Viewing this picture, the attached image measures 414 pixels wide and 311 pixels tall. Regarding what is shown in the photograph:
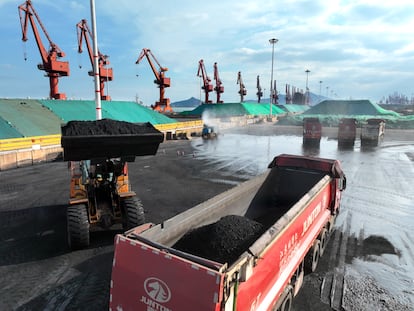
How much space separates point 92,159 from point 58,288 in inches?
115

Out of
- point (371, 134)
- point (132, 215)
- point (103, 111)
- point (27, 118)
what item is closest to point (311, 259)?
point (132, 215)

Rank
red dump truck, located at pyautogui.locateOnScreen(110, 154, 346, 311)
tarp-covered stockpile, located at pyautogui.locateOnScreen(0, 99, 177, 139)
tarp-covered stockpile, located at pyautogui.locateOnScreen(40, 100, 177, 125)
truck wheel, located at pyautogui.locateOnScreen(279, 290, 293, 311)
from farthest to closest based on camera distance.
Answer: tarp-covered stockpile, located at pyautogui.locateOnScreen(40, 100, 177, 125) < tarp-covered stockpile, located at pyautogui.locateOnScreen(0, 99, 177, 139) < truck wheel, located at pyautogui.locateOnScreen(279, 290, 293, 311) < red dump truck, located at pyautogui.locateOnScreen(110, 154, 346, 311)

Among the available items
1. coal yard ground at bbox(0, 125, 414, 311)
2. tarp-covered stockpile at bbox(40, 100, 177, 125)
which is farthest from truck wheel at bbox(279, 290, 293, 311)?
tarp-covered stockpile at bbox(40, 100, 177, 125)

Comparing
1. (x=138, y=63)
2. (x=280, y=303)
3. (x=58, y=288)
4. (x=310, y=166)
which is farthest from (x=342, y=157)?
(x=138, y=63)

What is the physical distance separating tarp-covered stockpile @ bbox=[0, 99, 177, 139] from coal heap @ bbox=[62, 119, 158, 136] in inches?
649

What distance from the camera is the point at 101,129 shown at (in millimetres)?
7164

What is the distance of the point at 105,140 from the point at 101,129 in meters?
0.54

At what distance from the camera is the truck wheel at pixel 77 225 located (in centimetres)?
721

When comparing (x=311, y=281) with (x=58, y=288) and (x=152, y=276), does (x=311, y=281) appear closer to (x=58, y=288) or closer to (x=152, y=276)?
(x=152, y=276)

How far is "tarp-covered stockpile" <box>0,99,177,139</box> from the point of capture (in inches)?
853

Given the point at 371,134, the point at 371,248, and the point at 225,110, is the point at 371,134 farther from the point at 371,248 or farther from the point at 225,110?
the point at 225,110

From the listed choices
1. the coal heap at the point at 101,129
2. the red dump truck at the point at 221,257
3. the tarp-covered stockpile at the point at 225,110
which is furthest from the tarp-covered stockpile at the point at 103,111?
the tarp-covered stockpile at the point at 225,110

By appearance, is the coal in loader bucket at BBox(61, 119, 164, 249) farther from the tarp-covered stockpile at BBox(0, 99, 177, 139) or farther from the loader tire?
the tarp-covered stockpile at BBox(0, 99, 177, 139)

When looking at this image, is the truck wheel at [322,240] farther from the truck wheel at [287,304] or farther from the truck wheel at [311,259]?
the truck wheel at [287,304]
